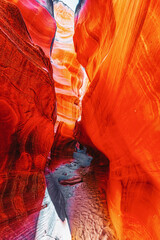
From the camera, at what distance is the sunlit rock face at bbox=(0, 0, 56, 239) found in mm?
1217

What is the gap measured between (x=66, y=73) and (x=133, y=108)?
6.50 meters

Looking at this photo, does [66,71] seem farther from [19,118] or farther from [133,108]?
[133,108]

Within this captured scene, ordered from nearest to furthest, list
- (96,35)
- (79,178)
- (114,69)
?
(114,69)
(96,35)
(79,178)

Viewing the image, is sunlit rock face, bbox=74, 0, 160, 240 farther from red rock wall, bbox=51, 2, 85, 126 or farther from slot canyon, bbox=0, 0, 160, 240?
red rock wall, bbox=51, 2, 85, 126

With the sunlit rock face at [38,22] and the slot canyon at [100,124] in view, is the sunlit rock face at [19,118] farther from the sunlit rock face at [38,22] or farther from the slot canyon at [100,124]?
the sunlit rock face at [38,22]

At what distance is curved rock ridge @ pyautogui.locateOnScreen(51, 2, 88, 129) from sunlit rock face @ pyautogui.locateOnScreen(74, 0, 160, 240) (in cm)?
385

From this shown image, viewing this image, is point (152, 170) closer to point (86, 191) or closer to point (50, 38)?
point (86, 191)

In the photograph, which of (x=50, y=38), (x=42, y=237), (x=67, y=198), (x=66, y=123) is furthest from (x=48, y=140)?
(x=50, y=38)

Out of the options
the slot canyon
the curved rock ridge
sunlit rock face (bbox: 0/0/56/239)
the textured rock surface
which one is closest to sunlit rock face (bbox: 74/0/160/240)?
the slot canyon

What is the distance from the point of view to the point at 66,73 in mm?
7078

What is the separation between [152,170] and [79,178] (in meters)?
2.94

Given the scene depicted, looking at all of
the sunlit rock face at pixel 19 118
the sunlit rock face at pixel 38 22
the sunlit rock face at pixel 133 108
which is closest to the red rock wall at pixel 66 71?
the sunlit rock face at pixel 38 22

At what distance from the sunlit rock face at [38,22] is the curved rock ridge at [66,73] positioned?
2413 millimetres

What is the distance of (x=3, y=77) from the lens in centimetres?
118
